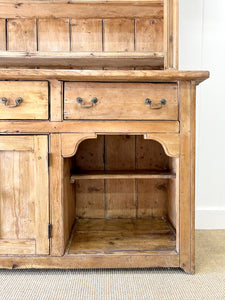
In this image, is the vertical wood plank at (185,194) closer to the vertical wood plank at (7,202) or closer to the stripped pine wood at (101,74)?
the stripped pine wood at (101,74)

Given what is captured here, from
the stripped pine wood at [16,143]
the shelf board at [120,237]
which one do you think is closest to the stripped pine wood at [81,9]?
the stripped pine wood at [16,143]

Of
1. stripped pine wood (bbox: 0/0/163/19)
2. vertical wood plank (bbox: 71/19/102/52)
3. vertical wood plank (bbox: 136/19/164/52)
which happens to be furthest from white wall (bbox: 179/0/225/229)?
vertical wood plank (bbox: 71/19/102/52)

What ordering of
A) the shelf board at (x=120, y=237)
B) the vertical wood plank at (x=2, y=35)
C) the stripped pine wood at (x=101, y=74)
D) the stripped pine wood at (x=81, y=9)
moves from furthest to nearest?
the vertical wood plank at (x=2, y=35), the stripped pine wood at (x=81, y=9), the shelf board at (x=120, y=237), the stripped pine wood at (x=101, y=74)

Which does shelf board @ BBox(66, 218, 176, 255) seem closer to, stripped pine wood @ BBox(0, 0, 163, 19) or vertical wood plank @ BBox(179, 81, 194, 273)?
vertical wood plank @ BBox(179, 81, 194, 273)

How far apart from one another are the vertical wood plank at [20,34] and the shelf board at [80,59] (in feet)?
0.24

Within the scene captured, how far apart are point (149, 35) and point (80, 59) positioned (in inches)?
18.1

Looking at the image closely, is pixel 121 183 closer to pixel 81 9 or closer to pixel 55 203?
pixel 55 203

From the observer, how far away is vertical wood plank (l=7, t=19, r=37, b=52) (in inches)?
57.9

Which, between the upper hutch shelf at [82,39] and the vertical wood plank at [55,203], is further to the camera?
the upper hutch shelf at [82,39]

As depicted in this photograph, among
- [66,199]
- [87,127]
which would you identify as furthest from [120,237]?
[87,127]

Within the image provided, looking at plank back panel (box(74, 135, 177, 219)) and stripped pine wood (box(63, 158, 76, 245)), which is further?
plank back panel (box(74, 135, 177, 219))

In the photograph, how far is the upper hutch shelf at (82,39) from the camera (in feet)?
4.72

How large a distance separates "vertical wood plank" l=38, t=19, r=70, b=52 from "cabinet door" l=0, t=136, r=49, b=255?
0.76m

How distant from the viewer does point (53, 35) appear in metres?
1.47
